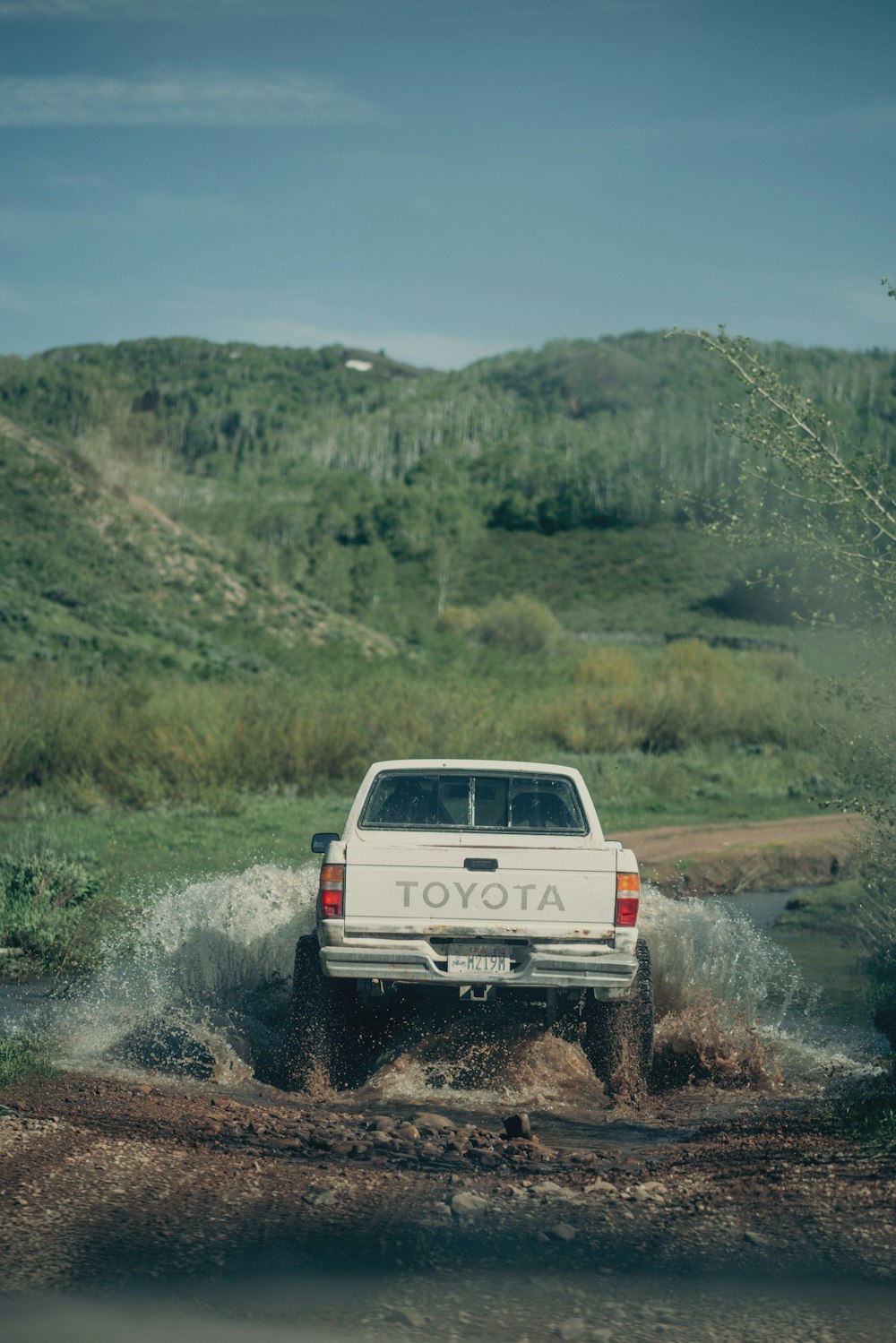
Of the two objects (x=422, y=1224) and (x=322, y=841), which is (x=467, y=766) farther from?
(x=422, y=1224)

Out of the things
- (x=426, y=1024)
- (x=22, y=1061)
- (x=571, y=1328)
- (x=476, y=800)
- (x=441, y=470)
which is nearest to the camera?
(x=571, y=1328)

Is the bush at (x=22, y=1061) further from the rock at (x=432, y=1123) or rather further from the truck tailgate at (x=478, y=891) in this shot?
the rock at (x=432, y=1123)

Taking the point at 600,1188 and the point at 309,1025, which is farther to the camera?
the point at 309,1025

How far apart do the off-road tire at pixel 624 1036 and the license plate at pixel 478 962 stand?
2.10ft

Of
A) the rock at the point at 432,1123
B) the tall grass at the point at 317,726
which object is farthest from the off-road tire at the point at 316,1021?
the tall grass at the point at 317,726

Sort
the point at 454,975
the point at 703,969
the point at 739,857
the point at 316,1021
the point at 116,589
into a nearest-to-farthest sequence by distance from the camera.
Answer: the point at 454,975 → the point at 316,1021 → the point at 703,969 → the point at 739,857 → the point at 116,589

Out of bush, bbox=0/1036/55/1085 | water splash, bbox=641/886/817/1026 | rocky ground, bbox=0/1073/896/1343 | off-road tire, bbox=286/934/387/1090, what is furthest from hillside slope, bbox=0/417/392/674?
rocky ground, bbox=0/1073/896/1343

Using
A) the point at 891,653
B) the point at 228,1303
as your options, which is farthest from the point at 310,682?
the point at 228,1303

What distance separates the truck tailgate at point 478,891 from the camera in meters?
7.54

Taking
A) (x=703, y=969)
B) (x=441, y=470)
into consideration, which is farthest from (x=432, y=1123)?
(x=441, y=470)

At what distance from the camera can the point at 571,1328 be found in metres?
4.40

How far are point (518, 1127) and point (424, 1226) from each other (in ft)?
5.06

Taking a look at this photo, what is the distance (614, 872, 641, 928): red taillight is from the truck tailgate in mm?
45

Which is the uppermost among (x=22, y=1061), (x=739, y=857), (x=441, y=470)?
(x=441, y=470)
